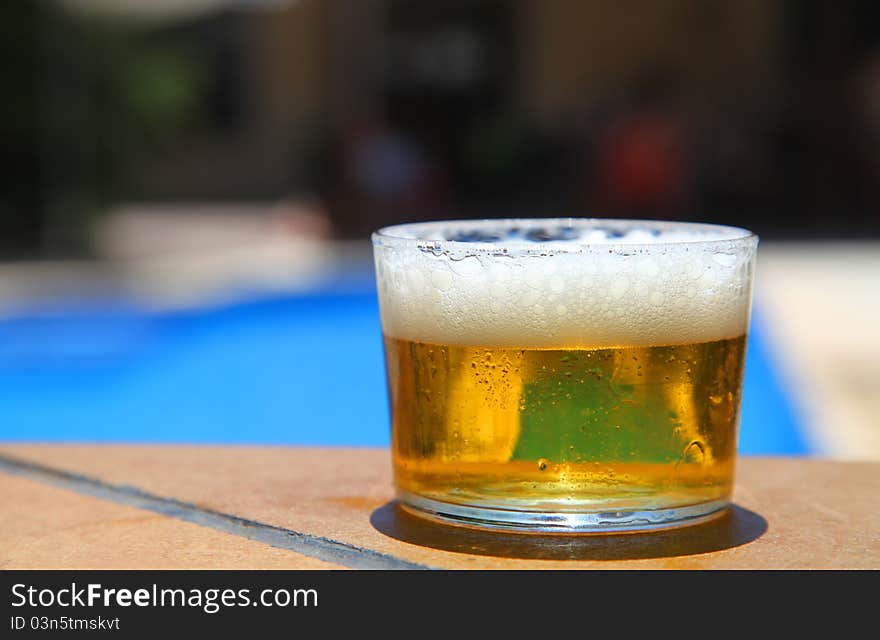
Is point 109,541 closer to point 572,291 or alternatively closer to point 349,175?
point 572,291

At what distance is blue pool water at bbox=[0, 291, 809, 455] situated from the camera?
14.9 feet

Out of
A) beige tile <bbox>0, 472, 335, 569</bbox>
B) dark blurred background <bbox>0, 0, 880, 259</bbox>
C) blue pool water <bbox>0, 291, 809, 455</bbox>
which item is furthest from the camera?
dark blurred background <bbox>0, 0, 880, 259</bbox>

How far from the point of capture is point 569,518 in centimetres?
71

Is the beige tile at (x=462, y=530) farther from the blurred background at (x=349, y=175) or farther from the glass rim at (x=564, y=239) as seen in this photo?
the blurred background at (x=349, y=175)

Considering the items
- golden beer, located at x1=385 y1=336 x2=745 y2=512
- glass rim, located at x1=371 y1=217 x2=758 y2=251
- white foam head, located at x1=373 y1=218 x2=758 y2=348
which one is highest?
glass rim, located at x1=371 y1=217 x2=758 y2=251

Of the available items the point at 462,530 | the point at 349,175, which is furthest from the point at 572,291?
the point at 349,175

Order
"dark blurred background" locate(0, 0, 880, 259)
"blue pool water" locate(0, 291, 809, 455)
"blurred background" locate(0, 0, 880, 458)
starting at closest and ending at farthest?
1. "blue pool water" locate(0, 291, 809, 455)
2. "blurred background" locate(0, 0, 880, 458)
3. "dark blurred background" locate(0, 0, 880, 259)

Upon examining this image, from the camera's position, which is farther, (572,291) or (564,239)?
(564,239)

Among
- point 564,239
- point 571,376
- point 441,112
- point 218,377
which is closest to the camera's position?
point 571,376

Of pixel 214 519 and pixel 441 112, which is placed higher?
pixel 441 112

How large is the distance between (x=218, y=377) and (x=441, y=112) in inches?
341

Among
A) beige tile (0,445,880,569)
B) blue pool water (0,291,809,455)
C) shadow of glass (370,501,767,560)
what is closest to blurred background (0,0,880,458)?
blue pool water (0,291,809,455)

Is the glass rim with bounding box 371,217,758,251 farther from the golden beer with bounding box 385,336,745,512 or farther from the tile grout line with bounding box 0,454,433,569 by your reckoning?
the tile grout line with bounding box 0,454,433,569
